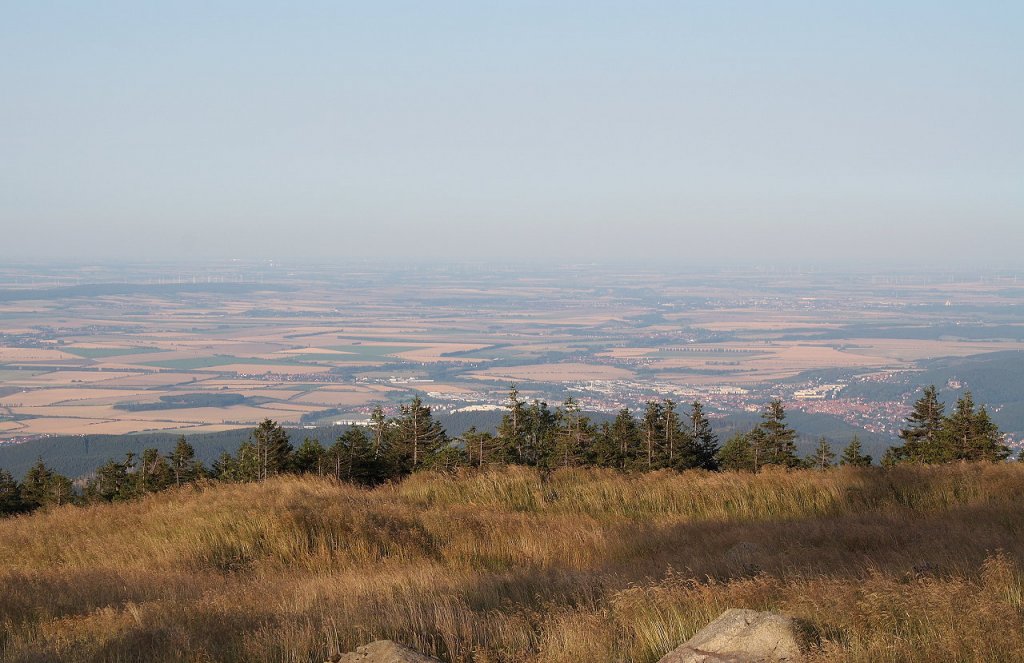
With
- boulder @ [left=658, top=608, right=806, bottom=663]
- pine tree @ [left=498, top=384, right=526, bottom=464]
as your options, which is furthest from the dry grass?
pine tree @ [left=498, top=384, right=526, bottom=464]

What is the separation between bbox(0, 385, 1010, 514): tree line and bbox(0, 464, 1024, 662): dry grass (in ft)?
26.3

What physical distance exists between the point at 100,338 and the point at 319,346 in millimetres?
42791

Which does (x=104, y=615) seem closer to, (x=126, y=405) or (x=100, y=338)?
(x=126, y=405)

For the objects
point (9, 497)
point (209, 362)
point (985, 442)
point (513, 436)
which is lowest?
point (209, 362)

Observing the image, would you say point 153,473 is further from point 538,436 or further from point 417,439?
point 538,436

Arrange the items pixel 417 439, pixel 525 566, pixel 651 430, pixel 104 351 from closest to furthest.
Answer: pixel 525 566 → pixel 417 439 → pixel 651 430 → pixel 104 351

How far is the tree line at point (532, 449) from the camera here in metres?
23.2

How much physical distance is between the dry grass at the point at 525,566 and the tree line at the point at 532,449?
316 inches

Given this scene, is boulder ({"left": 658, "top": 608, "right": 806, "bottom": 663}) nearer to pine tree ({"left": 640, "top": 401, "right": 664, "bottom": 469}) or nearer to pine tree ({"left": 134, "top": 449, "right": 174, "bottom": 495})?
pine tree ({"left": 640, "top": 401, "right": 664, "bottom": 469})

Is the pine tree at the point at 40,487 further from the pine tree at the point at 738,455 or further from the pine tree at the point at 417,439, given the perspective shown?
the pine tree at the point at 738,455

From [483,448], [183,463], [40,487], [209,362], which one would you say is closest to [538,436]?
[483,448]

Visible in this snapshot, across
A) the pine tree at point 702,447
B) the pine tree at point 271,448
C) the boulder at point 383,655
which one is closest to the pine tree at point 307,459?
the pine tree at point 271,448

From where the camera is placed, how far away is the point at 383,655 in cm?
457

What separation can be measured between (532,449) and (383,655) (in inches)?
876
